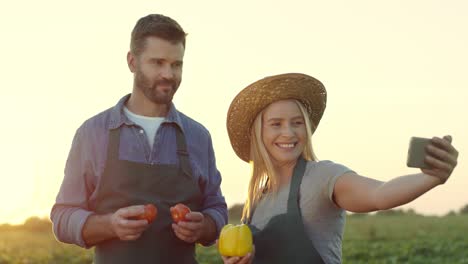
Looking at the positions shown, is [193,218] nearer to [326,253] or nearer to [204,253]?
[326,253]

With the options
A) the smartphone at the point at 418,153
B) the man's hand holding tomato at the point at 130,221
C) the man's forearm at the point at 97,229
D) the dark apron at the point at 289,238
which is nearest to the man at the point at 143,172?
the man's forearm at the point at 97,229

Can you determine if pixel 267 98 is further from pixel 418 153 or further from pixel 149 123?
pixel 418 153

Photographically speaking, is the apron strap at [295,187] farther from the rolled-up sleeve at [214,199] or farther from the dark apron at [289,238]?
the rolled-up sleeve at [214,199]

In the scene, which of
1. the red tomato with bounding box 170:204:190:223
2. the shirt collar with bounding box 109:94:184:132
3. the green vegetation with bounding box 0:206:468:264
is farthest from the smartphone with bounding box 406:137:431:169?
the green vegetation with bounding box 0:206:468:264

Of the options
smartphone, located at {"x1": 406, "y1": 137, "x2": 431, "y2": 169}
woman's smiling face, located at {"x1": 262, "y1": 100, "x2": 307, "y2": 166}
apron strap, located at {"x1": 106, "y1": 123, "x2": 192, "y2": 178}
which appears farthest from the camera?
apron strap, located at {"x1": 106, "y1": 123, "x2": 192, "y2": 178}

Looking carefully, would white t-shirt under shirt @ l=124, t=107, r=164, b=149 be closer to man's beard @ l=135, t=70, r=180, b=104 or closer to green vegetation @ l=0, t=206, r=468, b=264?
man's beard @ l=135, t=70, r=180, b=104

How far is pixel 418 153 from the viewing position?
346 centimetres

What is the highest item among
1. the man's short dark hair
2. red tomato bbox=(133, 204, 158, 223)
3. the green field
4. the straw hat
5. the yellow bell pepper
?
the man's short dark hair

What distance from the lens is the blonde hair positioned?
4.25m

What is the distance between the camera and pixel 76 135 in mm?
4758

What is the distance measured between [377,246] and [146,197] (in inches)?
452

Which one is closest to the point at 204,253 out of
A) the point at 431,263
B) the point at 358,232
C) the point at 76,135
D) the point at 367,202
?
the point at 431,263

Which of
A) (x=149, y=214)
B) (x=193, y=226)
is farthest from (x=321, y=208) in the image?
(x=149, y=214)

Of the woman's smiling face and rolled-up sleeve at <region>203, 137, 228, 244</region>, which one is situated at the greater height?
the woman's smiling face
